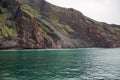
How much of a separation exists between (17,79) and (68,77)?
13.7 m

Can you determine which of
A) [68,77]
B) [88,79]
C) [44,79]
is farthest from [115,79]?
[44,79]

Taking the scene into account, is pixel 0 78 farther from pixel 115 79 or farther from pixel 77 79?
pixel 115 79

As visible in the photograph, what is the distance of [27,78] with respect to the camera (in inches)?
2502

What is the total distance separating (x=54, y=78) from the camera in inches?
2518

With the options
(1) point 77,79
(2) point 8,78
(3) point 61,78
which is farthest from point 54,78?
(2) point 8,78

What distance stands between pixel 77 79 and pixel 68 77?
387 centimetres

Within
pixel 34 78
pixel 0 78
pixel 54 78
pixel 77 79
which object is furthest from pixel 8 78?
pixel 77 79

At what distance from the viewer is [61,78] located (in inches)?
2522

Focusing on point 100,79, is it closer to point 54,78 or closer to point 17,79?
point 54,78

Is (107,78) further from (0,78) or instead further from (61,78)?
(0,78)

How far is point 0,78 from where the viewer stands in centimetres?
6297

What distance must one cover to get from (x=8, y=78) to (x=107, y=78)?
25.9m

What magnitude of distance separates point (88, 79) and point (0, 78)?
22.7 metres

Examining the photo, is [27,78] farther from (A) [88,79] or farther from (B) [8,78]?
(A) [88,79]
